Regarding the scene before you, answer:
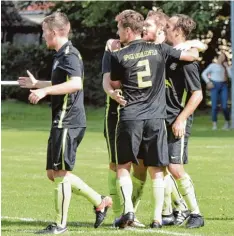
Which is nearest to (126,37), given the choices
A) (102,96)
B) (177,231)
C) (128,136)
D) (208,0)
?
(128,136)

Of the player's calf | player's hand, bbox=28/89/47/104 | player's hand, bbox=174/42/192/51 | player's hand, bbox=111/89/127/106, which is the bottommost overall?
the player's calf

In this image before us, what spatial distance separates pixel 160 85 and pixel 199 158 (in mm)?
8146

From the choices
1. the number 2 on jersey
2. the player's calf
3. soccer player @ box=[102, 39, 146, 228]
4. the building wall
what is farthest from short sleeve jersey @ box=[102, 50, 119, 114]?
the building wall

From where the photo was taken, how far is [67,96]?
8844 millimetres

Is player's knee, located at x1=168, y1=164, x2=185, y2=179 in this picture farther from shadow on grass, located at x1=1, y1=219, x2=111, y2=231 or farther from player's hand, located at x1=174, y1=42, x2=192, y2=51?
player's hand, located at x1=174, y1=42, x2=192, y2=51

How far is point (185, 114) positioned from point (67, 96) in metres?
1.21

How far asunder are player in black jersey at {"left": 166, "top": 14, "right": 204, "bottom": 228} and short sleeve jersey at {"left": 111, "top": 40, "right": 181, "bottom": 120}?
0.82ft

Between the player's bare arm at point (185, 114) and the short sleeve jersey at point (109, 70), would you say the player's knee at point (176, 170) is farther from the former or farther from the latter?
the short sleeve jersey at point (109, 70)

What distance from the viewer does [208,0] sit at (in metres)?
34.7

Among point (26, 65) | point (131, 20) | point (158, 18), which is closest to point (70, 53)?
point (131, 20)

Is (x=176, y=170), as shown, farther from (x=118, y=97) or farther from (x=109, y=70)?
(x=109, y=70)

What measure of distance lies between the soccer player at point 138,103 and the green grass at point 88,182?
1.68ft

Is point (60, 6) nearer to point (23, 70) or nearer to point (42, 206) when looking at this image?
point (23, 70)

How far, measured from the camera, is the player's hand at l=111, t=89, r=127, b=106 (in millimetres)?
8945
